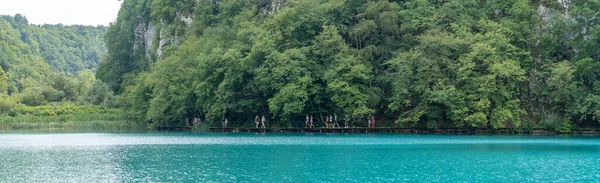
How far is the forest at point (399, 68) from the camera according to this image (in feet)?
203

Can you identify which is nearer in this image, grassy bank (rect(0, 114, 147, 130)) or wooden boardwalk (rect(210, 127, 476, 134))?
wooden boardwalk (rect(210, 127, 476, 134))

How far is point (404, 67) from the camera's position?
2499 inches

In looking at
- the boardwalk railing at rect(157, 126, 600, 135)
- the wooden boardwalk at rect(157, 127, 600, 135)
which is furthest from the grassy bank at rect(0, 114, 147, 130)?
the boardwalk railing at rect(157, 126, 600, 135)

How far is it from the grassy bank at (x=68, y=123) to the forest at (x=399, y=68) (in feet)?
9.46

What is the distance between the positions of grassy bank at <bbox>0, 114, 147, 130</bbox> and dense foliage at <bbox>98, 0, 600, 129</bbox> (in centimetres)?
569

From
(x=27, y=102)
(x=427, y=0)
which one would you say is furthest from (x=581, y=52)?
(x=27, y=102)

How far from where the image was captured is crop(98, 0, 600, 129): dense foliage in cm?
6172

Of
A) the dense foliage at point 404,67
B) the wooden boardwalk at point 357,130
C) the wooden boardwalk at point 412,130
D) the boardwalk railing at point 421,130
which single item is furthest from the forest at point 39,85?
the boardwalk railing at point 421,130

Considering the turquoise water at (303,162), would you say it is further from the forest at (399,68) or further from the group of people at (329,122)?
the group of people at (329,122)

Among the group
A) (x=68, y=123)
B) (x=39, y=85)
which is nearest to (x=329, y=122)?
(x=68, y=123)

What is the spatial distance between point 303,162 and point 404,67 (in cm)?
3047

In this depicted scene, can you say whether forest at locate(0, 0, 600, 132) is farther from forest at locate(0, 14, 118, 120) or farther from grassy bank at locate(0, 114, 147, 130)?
forest at locate(0, 14, 118, 120)

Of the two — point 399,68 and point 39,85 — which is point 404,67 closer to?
point 399,68

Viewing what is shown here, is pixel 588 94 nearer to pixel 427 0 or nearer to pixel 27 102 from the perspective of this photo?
pixel 427 0
